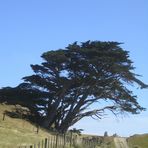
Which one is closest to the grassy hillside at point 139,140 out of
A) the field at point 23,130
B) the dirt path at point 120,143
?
the field at point 23,130

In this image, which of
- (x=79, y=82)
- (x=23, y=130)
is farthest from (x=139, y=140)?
(x=23, y=130)

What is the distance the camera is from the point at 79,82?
47.2 m

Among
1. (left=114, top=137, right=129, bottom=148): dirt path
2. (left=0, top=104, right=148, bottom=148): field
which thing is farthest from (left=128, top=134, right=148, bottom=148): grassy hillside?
(left=114, top=137, right=129, bottom=148): dirt path

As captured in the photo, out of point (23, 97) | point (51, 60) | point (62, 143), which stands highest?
point (51, 60)

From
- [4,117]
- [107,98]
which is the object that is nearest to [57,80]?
[107,98]

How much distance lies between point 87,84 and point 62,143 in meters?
21.2

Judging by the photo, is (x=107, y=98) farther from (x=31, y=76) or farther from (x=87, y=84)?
(x=31, y=76)

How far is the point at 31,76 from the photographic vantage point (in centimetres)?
4759

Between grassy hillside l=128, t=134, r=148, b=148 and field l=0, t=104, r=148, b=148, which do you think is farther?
grassy hillside l=128, t=134, r=148, b=148

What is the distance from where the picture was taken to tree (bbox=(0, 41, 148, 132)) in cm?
4581

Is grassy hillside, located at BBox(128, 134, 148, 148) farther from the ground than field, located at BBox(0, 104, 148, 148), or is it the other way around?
grassy hillside, located at BBox(128, 134, 148, 148)

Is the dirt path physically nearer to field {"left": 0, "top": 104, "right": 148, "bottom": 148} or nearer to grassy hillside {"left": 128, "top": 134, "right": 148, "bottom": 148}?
field {"left": 0, "top": 104, "right": 148, "bottom": 148}

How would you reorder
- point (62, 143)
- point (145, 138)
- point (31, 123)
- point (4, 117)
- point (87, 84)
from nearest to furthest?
point (62, 143), point (4, 117), point (31, 123), point (87, 84), point (145, 138)

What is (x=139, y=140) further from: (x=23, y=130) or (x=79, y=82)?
(x=23, y=130)
